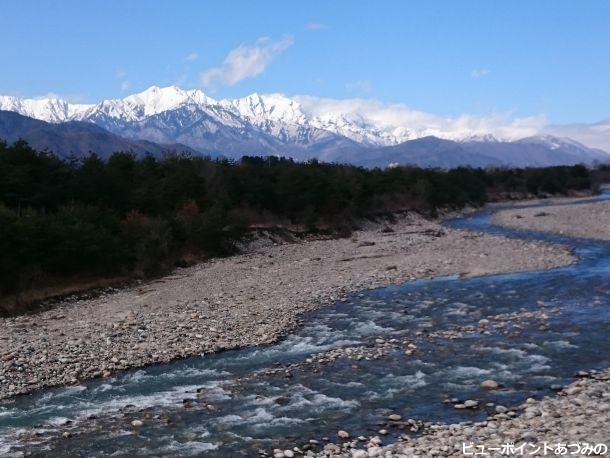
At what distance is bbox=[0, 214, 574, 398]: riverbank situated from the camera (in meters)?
15.3

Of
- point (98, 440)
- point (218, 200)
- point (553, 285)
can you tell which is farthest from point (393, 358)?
point (218, 200)

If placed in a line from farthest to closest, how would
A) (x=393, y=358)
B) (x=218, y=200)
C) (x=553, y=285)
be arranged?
(x=218, y=200) < (x=553, y=285) < (x=393, y=358)

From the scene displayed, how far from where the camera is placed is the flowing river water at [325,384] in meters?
10.1

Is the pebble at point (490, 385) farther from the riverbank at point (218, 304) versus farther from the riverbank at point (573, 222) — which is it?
the riverbank at point (573, 222)

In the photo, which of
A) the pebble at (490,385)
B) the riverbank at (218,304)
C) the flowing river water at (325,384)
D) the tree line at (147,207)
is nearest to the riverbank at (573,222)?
the riverbank at (218,304)

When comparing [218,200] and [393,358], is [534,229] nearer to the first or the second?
[218,200]

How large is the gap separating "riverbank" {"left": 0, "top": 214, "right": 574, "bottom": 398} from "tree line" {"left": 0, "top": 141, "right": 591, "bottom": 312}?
3162 mm

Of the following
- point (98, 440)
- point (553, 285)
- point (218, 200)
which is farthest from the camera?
point (218, 200)

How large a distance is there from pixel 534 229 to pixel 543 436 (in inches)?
1736

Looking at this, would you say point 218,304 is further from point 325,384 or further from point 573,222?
point 573,222

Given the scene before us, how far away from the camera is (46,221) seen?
27.7m

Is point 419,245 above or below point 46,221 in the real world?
below

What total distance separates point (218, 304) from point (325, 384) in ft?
34.9

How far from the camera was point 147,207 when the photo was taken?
4169 centimetres
